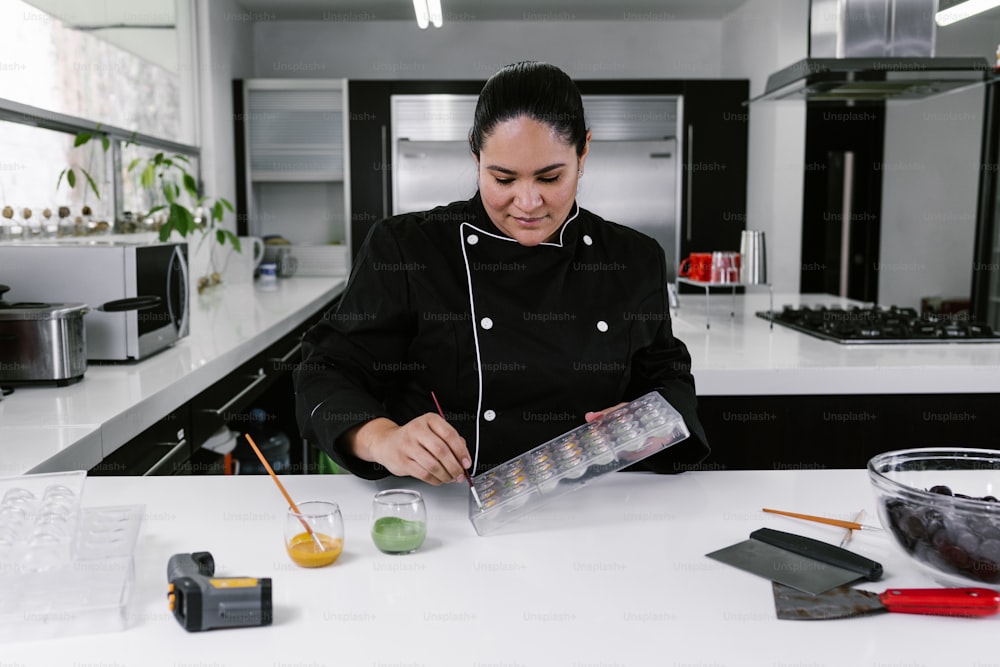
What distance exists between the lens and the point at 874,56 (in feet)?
9.20

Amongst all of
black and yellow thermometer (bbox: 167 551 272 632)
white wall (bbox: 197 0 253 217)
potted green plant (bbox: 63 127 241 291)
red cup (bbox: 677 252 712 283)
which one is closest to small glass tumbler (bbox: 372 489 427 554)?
black and yellow thermometer (bbox: 167 551 272 632)

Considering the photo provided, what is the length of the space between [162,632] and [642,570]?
0.50 metres

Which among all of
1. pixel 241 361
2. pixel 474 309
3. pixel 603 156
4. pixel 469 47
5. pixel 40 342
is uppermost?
pixel 469 47

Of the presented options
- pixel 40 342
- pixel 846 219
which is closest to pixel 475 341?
pixel 40 342

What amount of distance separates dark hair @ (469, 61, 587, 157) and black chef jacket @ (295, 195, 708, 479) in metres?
0.18

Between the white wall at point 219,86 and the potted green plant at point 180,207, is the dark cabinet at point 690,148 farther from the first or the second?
the potted green plant at point 180,207

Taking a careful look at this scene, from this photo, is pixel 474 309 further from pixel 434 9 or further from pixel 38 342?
pixel 434 9

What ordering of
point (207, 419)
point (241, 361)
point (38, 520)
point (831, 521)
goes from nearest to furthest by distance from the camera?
point (38, 520), point (831, 521), point (207, 419), point (241, 361)

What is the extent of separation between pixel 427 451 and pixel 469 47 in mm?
4921

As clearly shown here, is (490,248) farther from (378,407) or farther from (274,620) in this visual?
(274,620)

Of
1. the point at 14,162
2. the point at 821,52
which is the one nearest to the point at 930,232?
the point at 821,52

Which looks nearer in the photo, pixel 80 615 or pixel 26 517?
pixel 80 615

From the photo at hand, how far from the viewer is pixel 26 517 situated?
3.25 feet

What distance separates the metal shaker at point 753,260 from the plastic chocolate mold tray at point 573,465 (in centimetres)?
188
